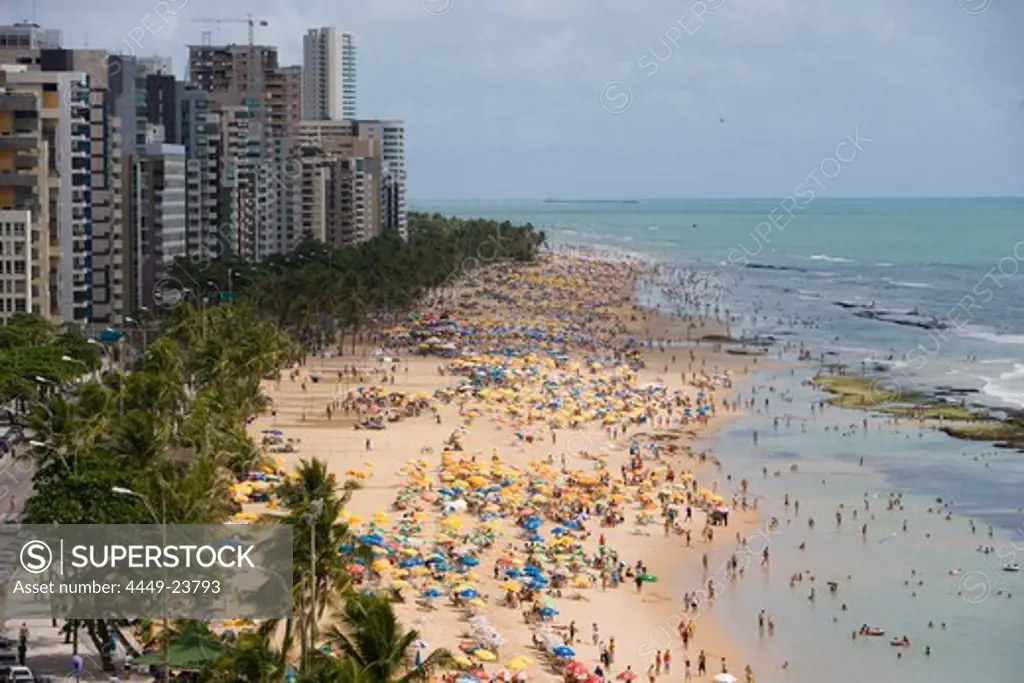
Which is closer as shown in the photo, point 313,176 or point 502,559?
point 502,559

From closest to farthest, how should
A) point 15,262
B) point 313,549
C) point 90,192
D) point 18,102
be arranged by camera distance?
point 313,549
point 18,102
point 15,262
point 90,192

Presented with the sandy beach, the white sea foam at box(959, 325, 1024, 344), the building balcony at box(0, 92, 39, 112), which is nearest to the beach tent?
the sandy beach

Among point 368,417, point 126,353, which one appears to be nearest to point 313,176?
point 126,353

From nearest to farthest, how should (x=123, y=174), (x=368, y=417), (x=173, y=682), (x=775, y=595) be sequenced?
(x=173, y=682), (x=775, y=595), (x=368, y=417), (x=123, y=174)

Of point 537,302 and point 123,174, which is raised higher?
point 123,174

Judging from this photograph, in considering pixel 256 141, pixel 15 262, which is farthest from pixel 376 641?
pixel 256 141

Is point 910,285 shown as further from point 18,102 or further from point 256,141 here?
point 18,102

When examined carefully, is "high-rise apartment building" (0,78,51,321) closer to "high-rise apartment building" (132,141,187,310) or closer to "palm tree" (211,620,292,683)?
"high-rise apartment building" (132,141,187,310)

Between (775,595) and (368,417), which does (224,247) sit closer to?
(368,417)
